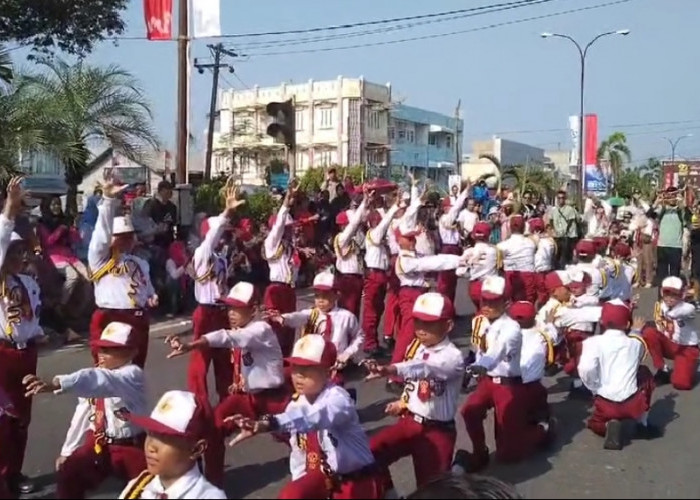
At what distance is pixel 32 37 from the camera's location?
17641 millimetres

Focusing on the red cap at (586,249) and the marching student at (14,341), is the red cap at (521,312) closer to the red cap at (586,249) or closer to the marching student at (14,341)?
the red cap at (586,249)

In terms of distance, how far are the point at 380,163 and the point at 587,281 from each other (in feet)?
162

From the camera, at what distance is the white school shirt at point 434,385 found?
227 inches

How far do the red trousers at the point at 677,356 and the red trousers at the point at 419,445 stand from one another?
14.8 feet

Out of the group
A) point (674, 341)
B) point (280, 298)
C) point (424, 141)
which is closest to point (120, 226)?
point (280, 298)

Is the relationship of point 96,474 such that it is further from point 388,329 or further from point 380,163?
point 380,163

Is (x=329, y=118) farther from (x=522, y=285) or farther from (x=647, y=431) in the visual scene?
(x=647, y=431)

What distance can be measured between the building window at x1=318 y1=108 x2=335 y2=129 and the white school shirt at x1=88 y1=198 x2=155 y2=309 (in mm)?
50420

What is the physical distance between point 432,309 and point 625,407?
240 centimetres

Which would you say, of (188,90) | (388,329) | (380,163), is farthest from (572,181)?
(388,329)

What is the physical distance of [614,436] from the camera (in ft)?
24.1

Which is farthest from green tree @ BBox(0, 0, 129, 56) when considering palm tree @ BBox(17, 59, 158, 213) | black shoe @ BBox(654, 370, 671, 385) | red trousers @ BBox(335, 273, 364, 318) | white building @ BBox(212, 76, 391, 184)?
white building @ BBox(212, 76, 391, 184)

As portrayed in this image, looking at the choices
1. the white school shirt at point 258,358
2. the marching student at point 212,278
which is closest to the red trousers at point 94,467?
the white school shirt at point 258,358

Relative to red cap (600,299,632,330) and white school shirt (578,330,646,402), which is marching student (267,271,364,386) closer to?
white school shirt (578,330,646,402)
